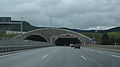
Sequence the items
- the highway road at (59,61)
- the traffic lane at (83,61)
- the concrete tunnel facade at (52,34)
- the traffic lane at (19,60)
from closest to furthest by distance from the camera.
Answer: the traffic lane at (83,61)
the highway road at (59,61)
the traffic lane at (19,60)
the concrete tunnel facade at (52,34)

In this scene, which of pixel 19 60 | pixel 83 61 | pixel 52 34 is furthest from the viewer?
pixel 52 34

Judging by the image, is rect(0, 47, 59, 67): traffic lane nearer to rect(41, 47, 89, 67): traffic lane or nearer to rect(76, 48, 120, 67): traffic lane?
rect(41, 47, 89, 67): traffic lane

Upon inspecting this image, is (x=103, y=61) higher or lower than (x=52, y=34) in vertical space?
lower

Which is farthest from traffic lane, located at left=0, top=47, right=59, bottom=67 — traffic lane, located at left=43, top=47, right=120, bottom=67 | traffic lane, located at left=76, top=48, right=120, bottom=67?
traffic lane, located at left=76, top=48, right=120, bottom=67

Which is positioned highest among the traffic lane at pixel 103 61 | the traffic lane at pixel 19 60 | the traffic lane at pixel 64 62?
the traffic lane at pixel 19 60

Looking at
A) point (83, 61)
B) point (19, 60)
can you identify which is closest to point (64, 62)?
point (83, 61)

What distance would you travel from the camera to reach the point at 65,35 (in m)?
146

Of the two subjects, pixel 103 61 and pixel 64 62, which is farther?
pixel 103 61

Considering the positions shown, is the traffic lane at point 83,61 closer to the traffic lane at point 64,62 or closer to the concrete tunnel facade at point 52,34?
the traffic lane at point 64,62

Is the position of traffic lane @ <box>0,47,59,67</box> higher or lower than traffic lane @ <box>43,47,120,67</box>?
higher

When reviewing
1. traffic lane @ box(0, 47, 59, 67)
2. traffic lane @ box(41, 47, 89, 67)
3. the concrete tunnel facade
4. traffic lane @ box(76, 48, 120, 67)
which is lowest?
traffic lane @ box(76, 48, 120, 67)

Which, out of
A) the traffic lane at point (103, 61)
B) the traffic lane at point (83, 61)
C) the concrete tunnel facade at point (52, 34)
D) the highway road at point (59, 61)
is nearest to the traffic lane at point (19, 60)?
the highway road at point (59, 61)

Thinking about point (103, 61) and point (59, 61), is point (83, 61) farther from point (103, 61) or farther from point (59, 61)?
point (59, 61)

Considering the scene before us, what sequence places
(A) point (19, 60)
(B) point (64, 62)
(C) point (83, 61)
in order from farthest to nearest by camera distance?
(A) point (19, 60)
(C) point (83, 61)
(B) point (64, 62)
